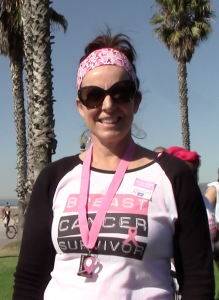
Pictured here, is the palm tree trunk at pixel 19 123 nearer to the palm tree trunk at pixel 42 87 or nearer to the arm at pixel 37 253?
the palm tree trunk at pixel 42 87

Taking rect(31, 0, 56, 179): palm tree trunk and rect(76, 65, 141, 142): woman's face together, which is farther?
rect(31, 0, 56, 179): palm tree trunk

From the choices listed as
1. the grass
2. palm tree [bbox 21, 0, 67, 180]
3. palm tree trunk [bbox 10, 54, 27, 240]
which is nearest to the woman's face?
the grass

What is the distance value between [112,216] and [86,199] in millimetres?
139

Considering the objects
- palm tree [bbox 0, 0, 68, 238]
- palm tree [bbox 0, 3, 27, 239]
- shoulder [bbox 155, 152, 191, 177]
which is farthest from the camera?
palm tree [bbox 0, 3, 27, 239]

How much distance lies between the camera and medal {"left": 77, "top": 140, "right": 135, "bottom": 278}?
1.80m

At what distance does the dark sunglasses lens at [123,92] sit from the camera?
1.98m

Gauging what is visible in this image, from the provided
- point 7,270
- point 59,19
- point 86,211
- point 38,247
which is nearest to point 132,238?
point 86,211

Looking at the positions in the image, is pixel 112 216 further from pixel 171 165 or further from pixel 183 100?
pixel 183 100

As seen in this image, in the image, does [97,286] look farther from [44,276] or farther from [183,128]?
[183,128]

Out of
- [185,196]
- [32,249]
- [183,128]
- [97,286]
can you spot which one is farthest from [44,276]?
[183,128]

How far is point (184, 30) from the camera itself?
65.7 feet

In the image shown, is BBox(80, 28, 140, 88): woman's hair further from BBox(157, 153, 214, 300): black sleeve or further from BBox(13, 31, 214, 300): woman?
BBox(157, 153, 214, 300): black sleeve

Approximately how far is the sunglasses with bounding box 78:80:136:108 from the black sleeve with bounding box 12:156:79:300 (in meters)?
0.30

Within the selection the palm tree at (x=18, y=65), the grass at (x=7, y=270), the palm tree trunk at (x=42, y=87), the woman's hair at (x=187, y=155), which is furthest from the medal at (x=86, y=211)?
the palm tree at (x=18, y=65)
